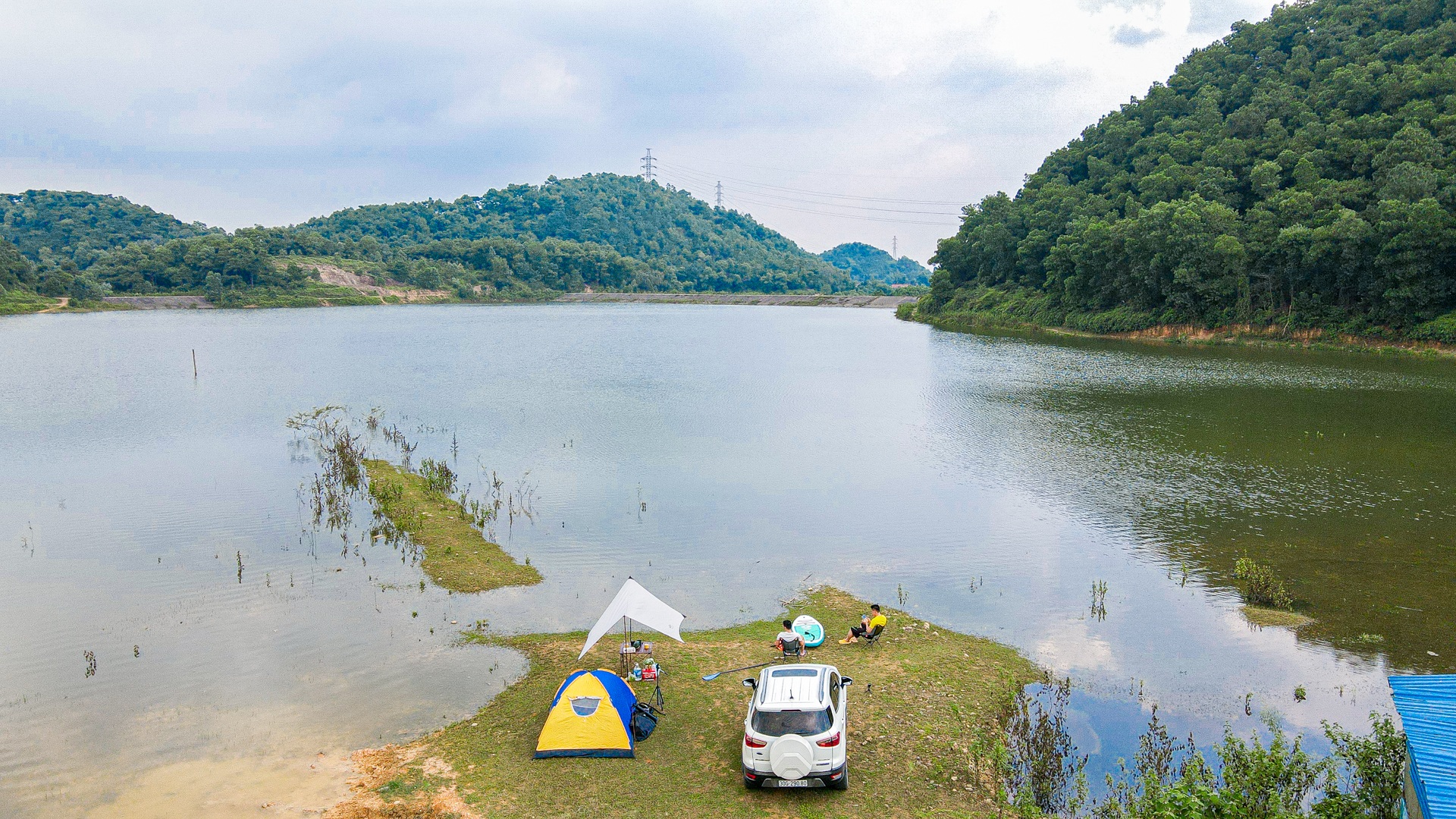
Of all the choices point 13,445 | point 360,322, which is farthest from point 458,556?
point 360,322

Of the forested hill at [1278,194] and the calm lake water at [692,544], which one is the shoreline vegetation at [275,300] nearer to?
the calm lake water at [692,544]

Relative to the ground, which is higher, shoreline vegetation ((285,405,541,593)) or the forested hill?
the forested hill

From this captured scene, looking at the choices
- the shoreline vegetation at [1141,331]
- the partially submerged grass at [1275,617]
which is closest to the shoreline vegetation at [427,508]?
the partially submerged grass at [1275,617]

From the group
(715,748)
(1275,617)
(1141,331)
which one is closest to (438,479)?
(715,748)

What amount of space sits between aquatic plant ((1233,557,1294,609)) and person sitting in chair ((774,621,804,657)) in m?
11.6

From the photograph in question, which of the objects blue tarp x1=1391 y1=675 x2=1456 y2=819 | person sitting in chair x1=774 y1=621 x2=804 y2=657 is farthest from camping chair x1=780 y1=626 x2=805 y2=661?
blue tarp x1=1391 y1=675 x2=1456 y2=819

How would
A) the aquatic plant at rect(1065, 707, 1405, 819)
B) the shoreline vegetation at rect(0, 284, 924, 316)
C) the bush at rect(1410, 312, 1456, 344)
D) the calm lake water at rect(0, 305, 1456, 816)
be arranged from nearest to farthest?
1. the aquatic plant at rect(1065, 707, 1405, 819)
2. the calm lake water at rect(0, 305, 1456, 816)
3. the bush at rect(1410, 312, 1456, 344)
4. the shoreline vegetation at rect(0, 284, 924, 316)

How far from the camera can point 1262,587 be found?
20359 mm

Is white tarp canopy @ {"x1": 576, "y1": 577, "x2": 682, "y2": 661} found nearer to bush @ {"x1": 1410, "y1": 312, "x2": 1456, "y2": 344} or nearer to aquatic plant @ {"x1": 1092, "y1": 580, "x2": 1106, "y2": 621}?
aquatic plant @ {"x1": 1092, "y1": 580, "x2": 1106, "y2": 621}

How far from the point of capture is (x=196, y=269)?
Result: 15638cm

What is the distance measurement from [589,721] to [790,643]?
4797mm

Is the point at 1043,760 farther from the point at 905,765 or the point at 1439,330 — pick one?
the point at 1439,330

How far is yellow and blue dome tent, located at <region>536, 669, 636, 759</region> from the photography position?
13.4 meters

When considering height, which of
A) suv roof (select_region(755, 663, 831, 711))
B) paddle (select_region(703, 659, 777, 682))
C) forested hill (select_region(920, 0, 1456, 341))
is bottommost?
paddle (select_region(703, 659, 777, 682))
